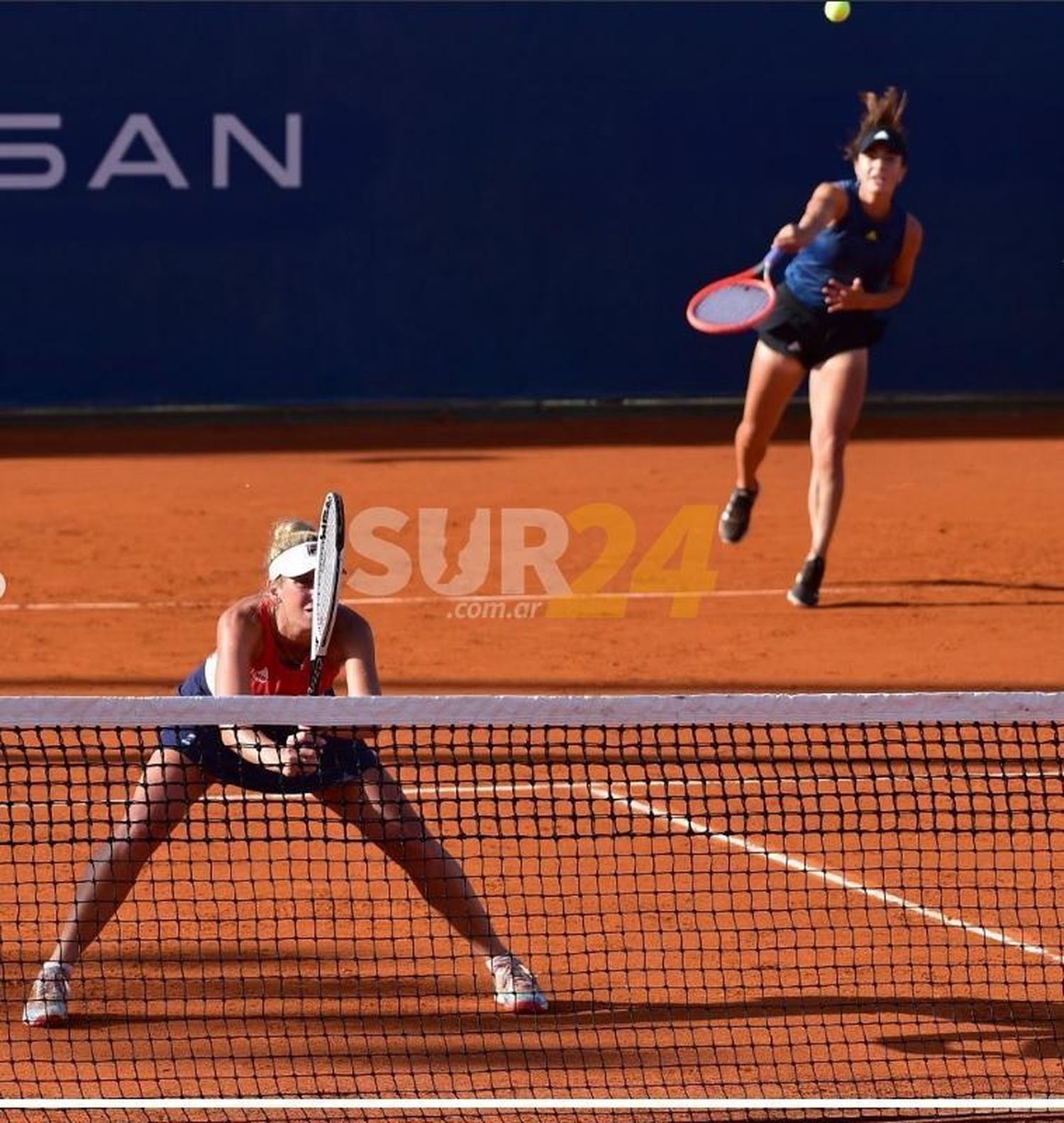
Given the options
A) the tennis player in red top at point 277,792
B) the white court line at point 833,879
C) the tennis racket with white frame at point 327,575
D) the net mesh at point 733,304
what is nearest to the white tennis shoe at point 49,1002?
the tennis player in red top at point 277,792

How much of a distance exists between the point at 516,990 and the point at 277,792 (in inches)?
31.2

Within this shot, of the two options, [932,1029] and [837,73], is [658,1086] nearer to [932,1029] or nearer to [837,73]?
[932,1029]

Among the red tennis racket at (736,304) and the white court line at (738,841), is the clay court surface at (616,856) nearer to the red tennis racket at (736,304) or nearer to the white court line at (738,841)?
the white court line at (738,841)

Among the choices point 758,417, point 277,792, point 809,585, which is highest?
point 758,417

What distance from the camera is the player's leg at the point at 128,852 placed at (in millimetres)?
5504

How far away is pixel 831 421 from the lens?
35.3ft

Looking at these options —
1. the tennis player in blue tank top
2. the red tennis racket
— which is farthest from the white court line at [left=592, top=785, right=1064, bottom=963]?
→ the tennis player in blue tank top

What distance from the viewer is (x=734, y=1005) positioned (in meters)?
5.66

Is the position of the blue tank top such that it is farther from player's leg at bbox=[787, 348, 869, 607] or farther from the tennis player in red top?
the tennis player in red top

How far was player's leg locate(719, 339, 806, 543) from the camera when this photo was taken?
35.8 feet

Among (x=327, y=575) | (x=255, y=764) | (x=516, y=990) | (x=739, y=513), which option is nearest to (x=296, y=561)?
(x=327, y=575)

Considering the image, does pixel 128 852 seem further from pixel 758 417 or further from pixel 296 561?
pixel 758 417

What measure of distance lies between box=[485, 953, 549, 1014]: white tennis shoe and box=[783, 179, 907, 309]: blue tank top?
230 inches

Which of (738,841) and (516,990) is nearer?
(516,990)
